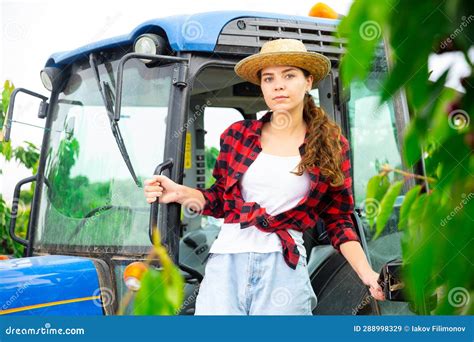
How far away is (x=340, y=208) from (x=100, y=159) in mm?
992

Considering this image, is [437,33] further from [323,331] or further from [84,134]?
[84,134]

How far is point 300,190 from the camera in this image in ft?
6.50

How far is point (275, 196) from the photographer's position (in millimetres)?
1969

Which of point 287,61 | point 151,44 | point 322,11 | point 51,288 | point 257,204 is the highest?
point 322,11

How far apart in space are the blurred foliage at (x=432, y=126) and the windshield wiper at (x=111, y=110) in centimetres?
173

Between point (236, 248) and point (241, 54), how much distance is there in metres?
0.80

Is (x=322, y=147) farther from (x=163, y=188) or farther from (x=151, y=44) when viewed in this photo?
(x=151, y=44)

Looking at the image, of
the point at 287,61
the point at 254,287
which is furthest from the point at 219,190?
the point at 287,61

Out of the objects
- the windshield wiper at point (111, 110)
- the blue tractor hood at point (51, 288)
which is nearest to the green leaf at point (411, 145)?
the windshield wiper at point (111, 110)

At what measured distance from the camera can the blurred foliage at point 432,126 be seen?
0.60 metres

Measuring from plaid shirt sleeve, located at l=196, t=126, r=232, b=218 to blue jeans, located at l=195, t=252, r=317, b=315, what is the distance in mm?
179

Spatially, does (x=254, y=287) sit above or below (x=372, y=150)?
below

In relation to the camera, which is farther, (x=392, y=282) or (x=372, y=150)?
(x=372, y=150)

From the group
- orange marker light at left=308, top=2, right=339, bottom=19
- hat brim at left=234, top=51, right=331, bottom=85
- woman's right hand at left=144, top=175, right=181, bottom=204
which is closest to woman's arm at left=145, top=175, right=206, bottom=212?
woman's right hand at left=144, top=175, right=181, bottom=204
